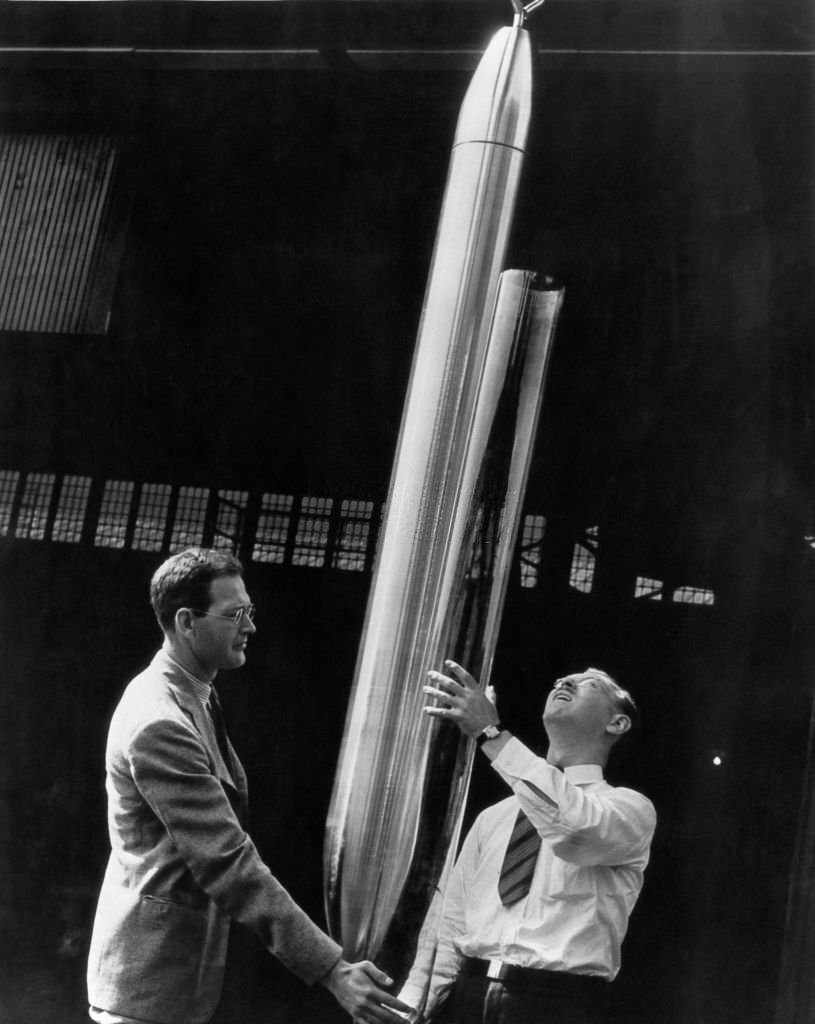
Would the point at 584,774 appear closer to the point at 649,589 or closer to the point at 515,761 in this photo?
the point at 515,761

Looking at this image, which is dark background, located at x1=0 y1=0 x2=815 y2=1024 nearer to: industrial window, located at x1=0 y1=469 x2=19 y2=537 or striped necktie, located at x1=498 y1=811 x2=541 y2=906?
industrial window, located at x1=0 y1=469 x2=19 y2=537

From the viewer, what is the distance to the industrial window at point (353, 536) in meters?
3.28

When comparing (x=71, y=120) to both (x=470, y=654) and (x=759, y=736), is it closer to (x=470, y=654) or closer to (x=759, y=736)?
(x=470, y=654)

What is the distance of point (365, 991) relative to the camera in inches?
94.6

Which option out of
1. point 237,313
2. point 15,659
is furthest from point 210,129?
point 15,659

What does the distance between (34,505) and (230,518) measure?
1.90 ft

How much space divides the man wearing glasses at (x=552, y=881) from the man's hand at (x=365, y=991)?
40 cm

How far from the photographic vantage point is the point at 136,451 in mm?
3490

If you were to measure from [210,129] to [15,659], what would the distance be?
1.50 m

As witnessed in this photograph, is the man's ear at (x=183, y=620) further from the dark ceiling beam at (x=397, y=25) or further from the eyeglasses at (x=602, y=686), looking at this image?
the dark ceiling beam at (x=397, y=25)

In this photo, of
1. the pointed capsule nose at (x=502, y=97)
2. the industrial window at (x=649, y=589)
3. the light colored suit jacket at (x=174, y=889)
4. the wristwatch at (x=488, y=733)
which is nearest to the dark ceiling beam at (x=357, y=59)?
the pointed capsule nose at (x=502, y=97)

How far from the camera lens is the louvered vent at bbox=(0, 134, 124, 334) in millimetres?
3605

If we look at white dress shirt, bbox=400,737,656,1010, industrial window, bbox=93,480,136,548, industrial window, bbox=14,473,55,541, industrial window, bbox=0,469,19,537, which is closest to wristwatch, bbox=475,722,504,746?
white dress shirt, bbox=400,737,656,1010

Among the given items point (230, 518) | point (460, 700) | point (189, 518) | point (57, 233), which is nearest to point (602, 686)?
point (460, 700)
